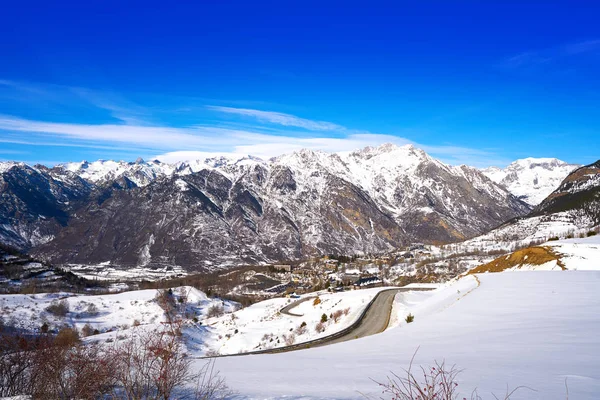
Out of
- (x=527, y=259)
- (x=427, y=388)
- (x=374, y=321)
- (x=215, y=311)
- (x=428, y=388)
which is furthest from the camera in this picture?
(x=215, y=311)

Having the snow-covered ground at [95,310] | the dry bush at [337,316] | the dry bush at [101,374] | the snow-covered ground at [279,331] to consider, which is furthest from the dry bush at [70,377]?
the snow-covered ground at [95,310]

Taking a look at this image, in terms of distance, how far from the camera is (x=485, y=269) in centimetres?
5278

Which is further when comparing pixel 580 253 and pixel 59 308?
pixel 59 308

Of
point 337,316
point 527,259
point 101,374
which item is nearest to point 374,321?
point 337,316

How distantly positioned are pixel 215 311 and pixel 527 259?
2443 inches

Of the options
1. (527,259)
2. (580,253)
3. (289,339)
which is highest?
(580,253)


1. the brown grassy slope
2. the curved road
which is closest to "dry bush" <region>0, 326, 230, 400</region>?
the curved road

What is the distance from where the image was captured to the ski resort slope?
7.22 meters

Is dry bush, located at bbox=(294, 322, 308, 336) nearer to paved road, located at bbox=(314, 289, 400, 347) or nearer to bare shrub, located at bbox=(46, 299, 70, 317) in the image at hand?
paved road, located at bbox=(314, 289, 400, 347)

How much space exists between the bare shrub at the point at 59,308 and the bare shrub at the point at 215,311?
26.0 meters

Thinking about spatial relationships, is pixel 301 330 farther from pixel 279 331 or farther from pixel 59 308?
pixel 59 308

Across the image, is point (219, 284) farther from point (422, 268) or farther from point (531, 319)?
point (531, 319)

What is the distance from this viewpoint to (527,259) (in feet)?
142

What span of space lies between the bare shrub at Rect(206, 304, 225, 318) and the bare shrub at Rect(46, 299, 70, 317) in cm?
2603
